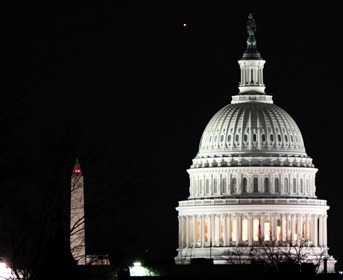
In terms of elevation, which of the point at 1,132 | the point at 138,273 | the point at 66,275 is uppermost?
the point at 138,273

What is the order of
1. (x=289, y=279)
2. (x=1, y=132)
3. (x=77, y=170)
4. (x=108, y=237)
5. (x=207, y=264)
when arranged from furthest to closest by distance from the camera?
(x=207, y=264)
(x=289, y=279)
(x=77, y=170)
(x=108, y=237)
(x=1, y=132)

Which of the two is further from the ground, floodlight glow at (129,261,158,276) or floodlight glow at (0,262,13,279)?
floodlight glow at (129,261,158,276)

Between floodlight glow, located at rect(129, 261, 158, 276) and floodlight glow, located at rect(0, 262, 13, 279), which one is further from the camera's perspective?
floodlight glow, located at rect(129, 261, 158, 276)

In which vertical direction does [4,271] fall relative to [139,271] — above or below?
below

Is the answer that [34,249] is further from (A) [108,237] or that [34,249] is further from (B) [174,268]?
(B) [174,268]

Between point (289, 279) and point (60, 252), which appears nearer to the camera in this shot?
point (60, 252)

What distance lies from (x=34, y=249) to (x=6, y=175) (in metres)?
2.12

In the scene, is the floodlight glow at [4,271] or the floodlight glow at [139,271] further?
the floodlight glow at [139,271]

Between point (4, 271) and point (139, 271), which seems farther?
point (139, 271)

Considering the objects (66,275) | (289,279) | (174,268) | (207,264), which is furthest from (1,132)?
(207,264)

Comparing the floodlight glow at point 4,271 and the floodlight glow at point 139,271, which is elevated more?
the floodlight glow at point 139,271

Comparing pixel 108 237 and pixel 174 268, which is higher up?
pixel 174 268

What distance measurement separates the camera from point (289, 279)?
250 ft

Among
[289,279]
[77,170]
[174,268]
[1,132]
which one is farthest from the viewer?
[174,268]
